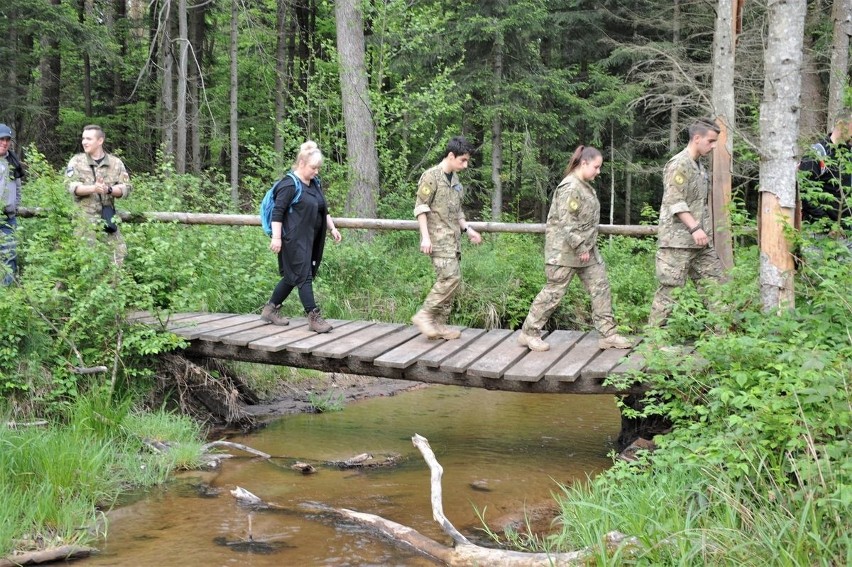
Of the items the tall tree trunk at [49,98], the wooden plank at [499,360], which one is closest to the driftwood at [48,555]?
the wooden plank at [499,360]

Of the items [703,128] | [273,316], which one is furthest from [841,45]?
[273,316]

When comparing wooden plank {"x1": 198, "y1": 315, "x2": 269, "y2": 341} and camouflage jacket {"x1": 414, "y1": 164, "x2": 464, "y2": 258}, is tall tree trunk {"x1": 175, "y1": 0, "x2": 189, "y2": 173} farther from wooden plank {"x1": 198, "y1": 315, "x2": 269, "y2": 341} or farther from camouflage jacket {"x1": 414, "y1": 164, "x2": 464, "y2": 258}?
camouflage jacket {"x1": 414, "y1": 164, "x2": 464, "y2": 258}

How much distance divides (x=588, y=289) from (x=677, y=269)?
2.49ft

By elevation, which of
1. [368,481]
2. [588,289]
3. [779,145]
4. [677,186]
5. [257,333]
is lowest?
[368,481]

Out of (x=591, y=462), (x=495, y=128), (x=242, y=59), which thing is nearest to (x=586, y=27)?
(x=495, y=128)

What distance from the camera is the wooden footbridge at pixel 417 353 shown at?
6.02 meters

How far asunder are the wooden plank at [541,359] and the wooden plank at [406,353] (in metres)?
0.85

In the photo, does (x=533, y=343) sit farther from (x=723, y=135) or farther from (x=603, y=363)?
(x=723, y=135)

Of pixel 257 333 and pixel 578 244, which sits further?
pixel 257 333

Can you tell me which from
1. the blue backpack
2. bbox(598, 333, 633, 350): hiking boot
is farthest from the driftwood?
bbox(598, 333, 633, 350): hiking boot

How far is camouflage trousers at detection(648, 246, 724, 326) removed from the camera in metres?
6.43

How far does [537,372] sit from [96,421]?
3601 millimetres

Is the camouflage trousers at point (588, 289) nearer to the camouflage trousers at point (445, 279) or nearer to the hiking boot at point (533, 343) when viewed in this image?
the hiking boot at point (533, 343)

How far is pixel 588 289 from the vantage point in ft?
21.8
